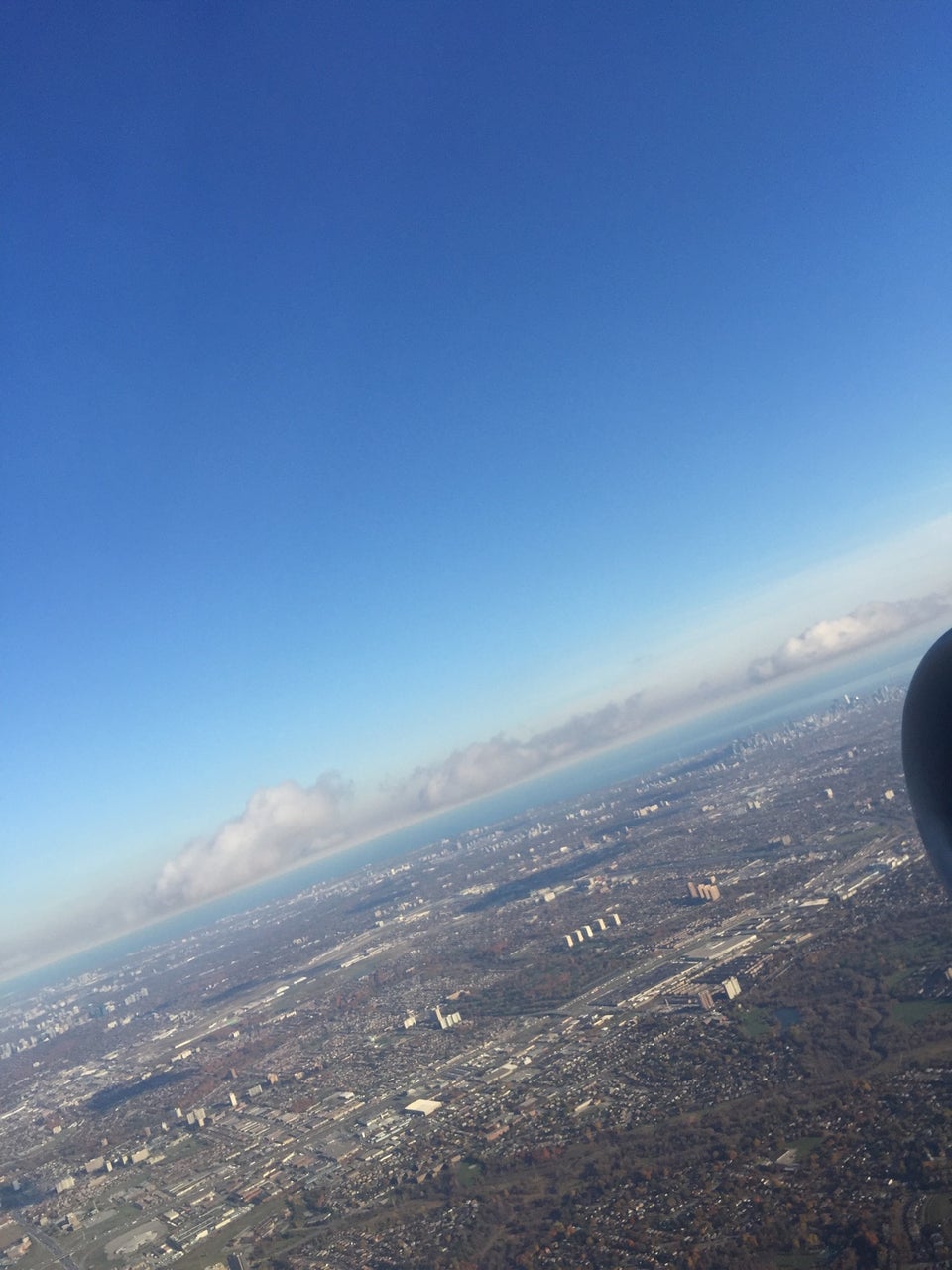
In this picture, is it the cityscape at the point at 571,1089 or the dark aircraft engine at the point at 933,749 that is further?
the cityscape at the point at 571,1089

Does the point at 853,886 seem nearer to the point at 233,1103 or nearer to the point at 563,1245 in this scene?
the point at 563,1245

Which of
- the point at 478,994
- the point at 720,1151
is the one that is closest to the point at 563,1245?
the point at 720,1151

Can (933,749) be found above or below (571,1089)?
above

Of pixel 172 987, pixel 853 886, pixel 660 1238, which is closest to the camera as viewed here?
pixel 660 1238

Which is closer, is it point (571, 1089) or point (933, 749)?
point (933, 749)
